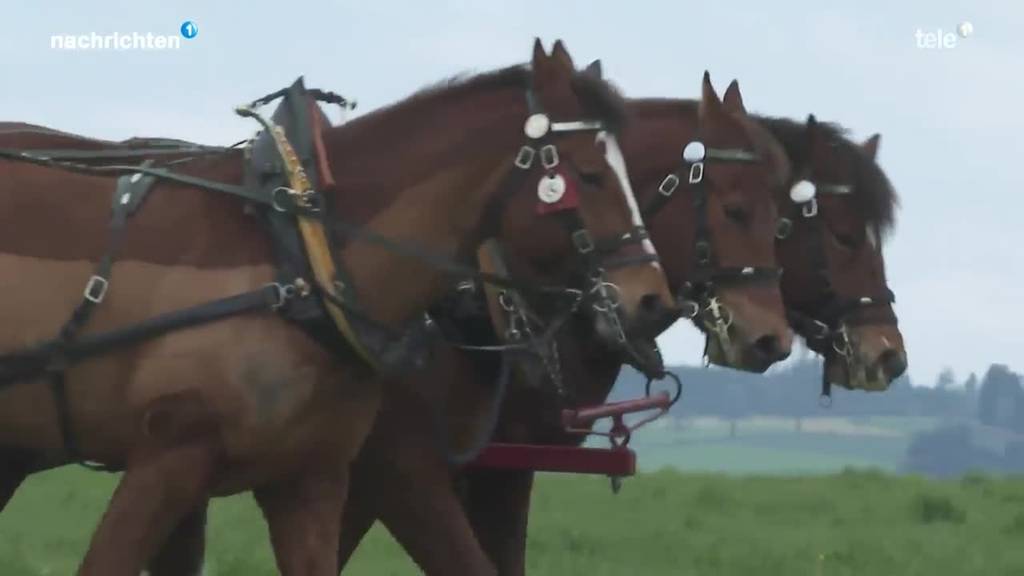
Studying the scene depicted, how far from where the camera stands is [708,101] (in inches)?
229

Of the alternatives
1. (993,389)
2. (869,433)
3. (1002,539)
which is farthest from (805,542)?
(869,433)

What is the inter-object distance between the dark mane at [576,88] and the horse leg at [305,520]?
1003 millimetres

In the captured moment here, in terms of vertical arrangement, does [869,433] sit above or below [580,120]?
below

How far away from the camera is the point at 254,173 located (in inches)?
185

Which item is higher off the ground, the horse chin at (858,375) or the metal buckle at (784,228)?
the metal buckle at (784,228)

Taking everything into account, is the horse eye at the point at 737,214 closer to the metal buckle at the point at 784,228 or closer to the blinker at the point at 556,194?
the metal buckle at the point at 784,228

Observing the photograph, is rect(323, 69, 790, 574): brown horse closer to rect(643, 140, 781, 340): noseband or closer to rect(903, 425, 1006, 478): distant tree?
rect(643, 140, 781, 340): noseband

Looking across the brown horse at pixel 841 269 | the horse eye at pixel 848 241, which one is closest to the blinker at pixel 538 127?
the brown horse at pixel 841 269

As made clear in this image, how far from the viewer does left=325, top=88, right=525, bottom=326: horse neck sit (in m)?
4.65

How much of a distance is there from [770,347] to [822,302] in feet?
4.00

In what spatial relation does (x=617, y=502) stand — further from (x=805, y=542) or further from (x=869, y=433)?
(x=869, y=433)

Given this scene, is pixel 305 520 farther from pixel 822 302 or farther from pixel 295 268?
pixel 822 302

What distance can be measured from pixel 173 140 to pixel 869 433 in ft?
61.3

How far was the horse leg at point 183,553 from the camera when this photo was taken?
5.60 m
